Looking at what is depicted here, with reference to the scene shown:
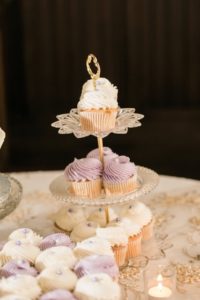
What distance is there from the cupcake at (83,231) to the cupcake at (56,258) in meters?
0.31

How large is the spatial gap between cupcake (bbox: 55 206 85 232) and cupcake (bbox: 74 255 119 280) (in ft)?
1.60

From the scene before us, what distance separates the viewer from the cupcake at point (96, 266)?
148cm

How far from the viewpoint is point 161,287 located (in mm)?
1603

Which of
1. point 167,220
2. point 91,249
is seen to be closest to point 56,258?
point 91,249

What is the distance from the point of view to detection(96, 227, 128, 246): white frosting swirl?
70.0 inches

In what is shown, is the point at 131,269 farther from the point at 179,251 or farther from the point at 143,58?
the point at 143,58

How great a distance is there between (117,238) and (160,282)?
23cm

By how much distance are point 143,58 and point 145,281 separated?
3.57 m

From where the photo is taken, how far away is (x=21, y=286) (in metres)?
1.42

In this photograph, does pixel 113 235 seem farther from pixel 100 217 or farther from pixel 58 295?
pixel 58 295

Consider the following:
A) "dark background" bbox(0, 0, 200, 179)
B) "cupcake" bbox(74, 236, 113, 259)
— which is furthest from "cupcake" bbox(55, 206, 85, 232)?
"dark background" bbox(0, 0, 200, 179)

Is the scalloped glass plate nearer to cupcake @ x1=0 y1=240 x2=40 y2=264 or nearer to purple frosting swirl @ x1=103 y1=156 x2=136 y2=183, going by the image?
purple frosting swirl @ x1=103 y1=156 x2=136 y2=183

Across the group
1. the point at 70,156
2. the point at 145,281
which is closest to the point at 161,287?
the point at 145,281

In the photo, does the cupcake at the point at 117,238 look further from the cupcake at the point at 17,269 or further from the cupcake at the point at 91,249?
the cupcake at the point at 17,269
